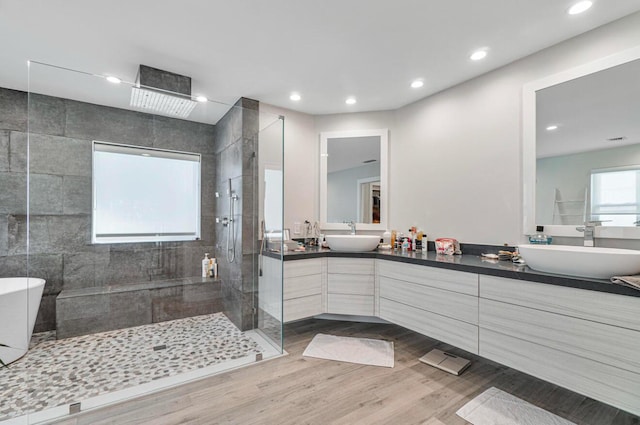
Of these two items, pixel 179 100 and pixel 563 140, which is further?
pixel 179 100

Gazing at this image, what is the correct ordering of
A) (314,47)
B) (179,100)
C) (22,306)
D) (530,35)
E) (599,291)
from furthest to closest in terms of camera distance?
(179,100) < (22,306) < (314,47) < (530,35) < (599,291)

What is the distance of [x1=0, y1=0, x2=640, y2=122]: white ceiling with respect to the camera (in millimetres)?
1785

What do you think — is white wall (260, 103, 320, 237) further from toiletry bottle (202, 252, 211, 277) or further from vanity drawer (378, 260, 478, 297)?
vanity drawer (378, 260, 478, 297)

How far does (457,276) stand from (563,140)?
4.35 ft

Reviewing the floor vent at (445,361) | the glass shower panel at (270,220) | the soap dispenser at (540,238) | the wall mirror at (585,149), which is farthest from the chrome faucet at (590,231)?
the glass shower panel at (270,220)

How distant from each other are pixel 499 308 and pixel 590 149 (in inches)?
52.7

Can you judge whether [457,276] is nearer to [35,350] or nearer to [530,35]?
[530,35]

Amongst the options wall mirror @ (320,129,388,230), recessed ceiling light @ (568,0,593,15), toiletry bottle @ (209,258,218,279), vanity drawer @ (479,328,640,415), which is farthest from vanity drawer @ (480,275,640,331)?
toiletry bottle @ (209,258,218,279)

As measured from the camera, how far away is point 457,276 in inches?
83.6

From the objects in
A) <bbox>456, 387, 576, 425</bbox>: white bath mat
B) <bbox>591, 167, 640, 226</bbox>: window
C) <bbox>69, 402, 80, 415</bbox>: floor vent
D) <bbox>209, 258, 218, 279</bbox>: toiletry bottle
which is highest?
<bbox>591, 167, 640, 226</bbox>: window

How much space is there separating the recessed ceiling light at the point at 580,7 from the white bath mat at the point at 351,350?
279 centimetres

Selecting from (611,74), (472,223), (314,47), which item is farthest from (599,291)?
(314,47)

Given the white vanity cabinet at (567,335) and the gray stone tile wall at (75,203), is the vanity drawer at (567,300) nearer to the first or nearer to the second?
the white vanity cabinet at (567,335)

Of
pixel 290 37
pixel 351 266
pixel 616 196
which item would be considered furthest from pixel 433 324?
pixel 290 37
